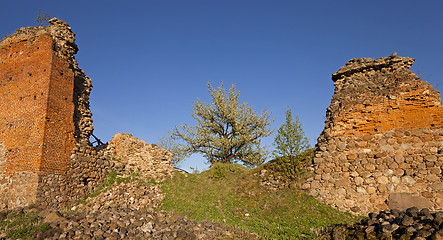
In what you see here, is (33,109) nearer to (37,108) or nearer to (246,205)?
(37,108)

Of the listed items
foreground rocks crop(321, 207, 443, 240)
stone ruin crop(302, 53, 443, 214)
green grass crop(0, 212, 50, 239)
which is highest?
stone ruin crop(302, 53, 443, 214)

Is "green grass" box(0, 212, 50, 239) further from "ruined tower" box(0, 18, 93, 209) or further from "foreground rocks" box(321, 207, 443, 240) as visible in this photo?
"foreground rocks" box(321, 207, 443, 240)

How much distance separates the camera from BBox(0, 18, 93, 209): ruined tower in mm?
11820

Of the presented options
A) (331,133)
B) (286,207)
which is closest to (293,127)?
(331,133)

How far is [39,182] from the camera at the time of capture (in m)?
11.6

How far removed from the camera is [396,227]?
26.0ft

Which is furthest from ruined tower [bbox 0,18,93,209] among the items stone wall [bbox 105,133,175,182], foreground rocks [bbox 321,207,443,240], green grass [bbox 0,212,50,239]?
foreground rocks [bbox 321,207,443,240]

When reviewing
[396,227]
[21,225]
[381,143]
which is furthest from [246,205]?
[21,225]

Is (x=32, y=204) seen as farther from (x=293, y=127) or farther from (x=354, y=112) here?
(x=354, y=112)

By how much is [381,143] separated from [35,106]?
1555 cm

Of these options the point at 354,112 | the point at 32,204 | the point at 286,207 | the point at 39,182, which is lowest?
the point at 286,207

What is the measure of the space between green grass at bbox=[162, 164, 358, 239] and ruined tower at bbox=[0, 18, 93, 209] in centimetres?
579

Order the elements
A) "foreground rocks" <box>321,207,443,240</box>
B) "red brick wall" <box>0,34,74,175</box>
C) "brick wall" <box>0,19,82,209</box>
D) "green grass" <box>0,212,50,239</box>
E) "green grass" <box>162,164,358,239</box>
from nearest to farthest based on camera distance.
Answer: "foreground rocks" <box>321,207,443,240</box>
"green grass" <box>0,212,50,239</box>
"green grass" <box>162,164,358,239</box>
"brick wall" <box>0,19,82,209</box>
"red brick wall" <box>0,34,74,175</box>

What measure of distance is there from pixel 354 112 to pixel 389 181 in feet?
11.1
